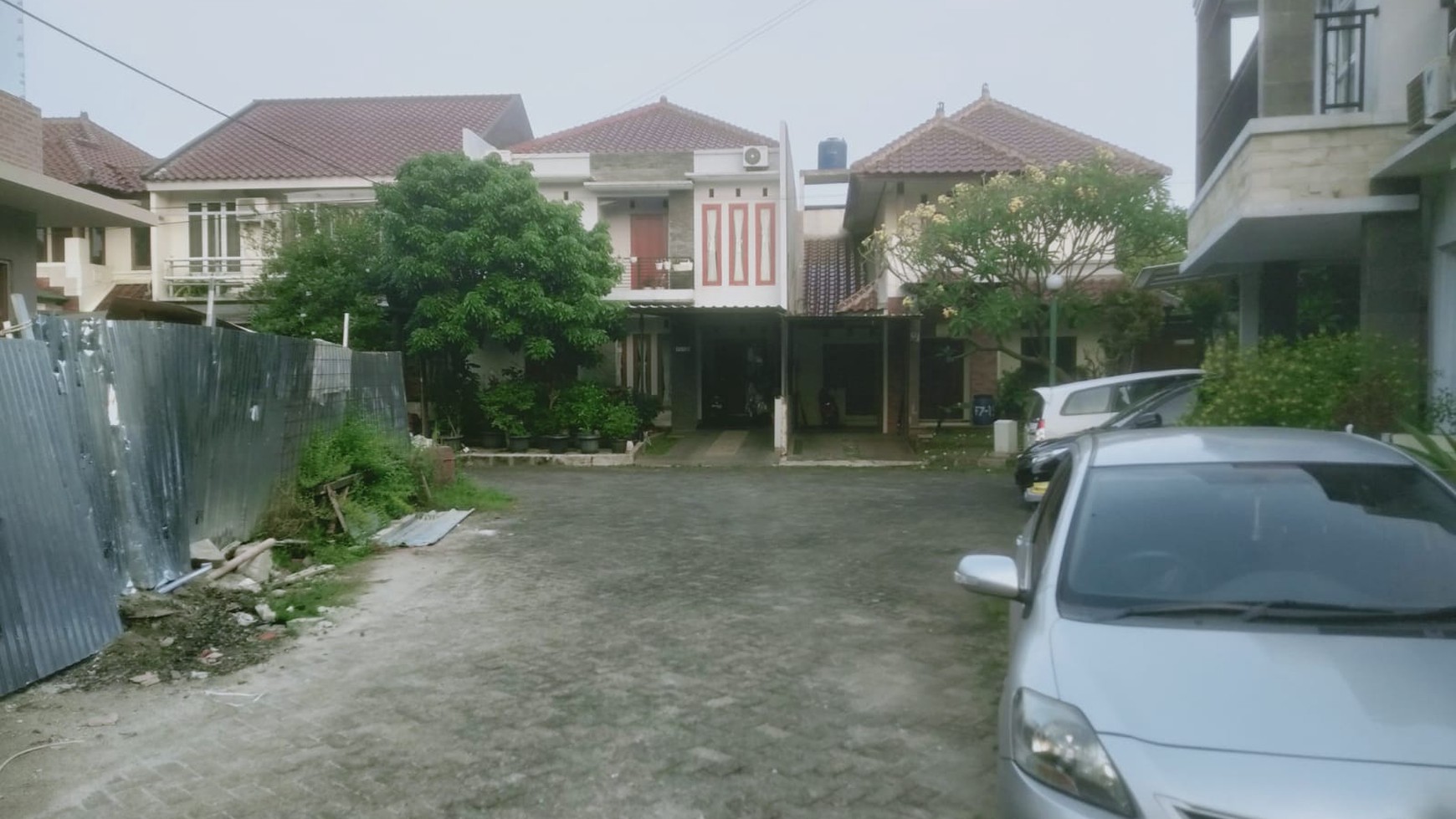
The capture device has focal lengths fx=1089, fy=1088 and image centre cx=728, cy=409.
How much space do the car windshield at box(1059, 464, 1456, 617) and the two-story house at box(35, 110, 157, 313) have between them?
24.6 m

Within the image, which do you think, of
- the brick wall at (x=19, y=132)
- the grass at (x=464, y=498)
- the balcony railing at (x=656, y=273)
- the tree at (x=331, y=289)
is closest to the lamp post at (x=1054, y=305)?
the grass at (x=464, y=498)

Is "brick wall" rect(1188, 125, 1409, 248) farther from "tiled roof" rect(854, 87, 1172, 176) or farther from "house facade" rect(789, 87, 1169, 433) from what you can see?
"tiled roof" rect(854, 87, 1172, 176)

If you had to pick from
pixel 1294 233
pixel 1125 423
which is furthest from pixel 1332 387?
pixel 1125 423

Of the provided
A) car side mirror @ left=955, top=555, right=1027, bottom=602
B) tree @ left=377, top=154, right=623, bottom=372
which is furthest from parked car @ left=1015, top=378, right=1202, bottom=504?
tree @ left=377, top=154, right=623, bottom=372

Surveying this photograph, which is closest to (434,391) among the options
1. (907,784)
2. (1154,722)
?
(907,784)

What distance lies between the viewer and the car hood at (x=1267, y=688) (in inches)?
111

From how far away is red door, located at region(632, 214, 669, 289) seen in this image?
23.0m

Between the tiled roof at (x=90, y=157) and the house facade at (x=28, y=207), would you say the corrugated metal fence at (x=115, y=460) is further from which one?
the tiled roof at (x=90, y=157)

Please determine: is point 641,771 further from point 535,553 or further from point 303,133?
point 303,133

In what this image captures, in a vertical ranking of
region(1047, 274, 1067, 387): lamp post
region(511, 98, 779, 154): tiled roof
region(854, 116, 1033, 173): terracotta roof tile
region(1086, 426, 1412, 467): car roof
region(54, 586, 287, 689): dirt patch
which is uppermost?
region(511, 98, 779, 154): tiled roof

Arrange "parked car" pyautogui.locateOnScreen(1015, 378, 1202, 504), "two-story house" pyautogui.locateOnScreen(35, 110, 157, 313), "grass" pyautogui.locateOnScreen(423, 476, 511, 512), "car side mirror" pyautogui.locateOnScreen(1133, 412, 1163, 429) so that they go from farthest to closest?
"two-story house" pyautogui.locateOnScreen(35, 110, 157, 313), "grass" pyautogui.locateOnScreen(423, 476, 511, 512), "car side mirror" pyautogui.locateOnScreen(1133, 412, 1163, 429), "parked car" pyautogui.locateOnScreen(1015, 378, 1202, 504)

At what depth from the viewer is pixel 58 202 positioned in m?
11.7

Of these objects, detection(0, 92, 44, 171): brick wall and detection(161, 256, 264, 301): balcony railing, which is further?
detection(161, 256, 264, 301): balcony railing

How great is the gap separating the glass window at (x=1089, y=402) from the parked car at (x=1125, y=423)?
1507 mm
